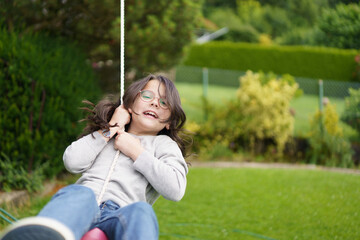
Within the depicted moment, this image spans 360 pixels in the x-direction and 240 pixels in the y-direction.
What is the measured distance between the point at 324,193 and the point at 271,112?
222 cm

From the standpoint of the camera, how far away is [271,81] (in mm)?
7145

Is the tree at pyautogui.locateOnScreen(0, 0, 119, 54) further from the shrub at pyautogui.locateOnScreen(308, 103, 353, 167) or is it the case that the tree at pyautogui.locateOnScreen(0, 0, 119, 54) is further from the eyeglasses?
the shrub at pyautogui.locateOnScreen(308, 103, 353, 167)

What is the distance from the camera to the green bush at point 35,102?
13.6ft

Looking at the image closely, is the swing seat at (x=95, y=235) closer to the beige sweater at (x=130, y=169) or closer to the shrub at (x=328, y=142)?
the beige sweater at (x=130, y=169)

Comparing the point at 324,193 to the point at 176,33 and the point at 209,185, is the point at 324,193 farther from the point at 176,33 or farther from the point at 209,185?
the point at 176,33

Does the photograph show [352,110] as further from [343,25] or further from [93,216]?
[93,216]

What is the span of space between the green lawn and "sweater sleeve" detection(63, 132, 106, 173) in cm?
172

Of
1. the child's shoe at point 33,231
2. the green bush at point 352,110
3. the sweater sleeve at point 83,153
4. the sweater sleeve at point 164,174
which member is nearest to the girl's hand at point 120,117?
the sweater sleeve at point 83,153

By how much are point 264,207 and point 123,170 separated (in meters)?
2.67

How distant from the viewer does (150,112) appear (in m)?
2.25

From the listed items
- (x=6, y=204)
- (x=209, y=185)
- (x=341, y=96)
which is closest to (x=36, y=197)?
(x=6, y=204)

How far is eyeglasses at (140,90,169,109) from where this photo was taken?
7.43ft

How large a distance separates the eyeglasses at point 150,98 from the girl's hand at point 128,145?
0.69ft

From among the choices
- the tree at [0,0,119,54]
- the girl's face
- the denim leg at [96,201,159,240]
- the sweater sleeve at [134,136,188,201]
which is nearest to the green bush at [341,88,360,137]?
the tree at [0,0,119,54]
